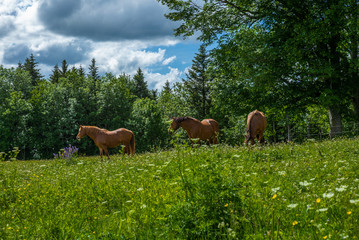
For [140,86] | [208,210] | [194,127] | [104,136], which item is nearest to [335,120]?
[194,127]

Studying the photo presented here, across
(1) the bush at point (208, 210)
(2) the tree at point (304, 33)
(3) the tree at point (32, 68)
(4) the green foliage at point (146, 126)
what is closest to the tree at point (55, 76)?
(3) the tree at point (32, 68)

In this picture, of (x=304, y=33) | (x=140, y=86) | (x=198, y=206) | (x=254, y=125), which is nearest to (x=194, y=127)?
(x=254, y=125)

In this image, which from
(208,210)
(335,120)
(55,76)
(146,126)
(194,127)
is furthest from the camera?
(55,76)

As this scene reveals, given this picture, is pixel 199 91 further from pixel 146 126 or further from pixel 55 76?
pixel 55 76

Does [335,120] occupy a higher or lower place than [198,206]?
higher

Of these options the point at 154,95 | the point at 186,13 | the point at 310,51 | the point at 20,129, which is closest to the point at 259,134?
the point at 310,51

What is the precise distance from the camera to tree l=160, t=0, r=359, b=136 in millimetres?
16969

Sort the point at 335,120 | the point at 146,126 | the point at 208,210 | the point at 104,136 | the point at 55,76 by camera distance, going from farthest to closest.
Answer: the point at 55,76 → the point at 146,126 → the point at 335,120 → the point at 104,136 → the point at 208,210

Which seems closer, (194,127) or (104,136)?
(194,127)

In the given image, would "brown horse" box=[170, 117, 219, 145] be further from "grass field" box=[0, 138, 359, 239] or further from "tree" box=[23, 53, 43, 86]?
"tree" box=[23, 53, 43, 86]

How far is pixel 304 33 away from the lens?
16672 millimetres

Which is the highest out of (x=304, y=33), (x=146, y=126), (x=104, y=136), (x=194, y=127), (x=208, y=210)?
(x=304, y=33)

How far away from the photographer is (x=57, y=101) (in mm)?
40719

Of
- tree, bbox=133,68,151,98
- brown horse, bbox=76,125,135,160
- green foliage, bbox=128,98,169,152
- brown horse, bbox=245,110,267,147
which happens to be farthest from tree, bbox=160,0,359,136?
tree, bbox=133,68,151,98
